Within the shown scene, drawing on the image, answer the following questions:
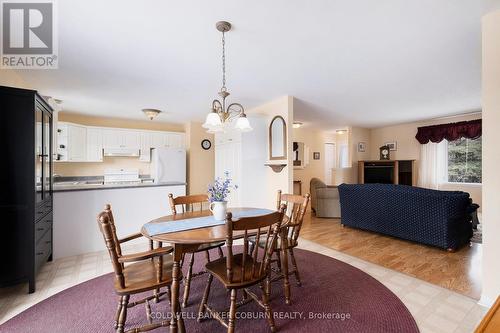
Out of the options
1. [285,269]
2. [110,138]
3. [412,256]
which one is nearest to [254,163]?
[285,269]

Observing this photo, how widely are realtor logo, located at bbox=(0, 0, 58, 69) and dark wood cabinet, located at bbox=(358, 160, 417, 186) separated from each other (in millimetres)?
7163

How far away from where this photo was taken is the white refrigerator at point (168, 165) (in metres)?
5.73

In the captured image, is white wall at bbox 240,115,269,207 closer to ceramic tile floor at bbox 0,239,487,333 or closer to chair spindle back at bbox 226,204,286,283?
ceramic tile floor at bbox 0,239,487,333

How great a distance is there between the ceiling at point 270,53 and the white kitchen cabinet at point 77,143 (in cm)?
102

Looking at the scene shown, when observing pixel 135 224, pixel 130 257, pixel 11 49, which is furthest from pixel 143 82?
pixel 130 257

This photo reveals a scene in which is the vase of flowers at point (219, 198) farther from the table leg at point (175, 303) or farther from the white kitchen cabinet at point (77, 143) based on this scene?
the white kitchen cabinet at point (77, 143)

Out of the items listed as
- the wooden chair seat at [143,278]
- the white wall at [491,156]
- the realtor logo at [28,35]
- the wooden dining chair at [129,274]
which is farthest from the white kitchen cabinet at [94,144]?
the white wall at [491,156]

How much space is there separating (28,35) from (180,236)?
2350mm

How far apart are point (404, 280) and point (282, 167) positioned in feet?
7.24

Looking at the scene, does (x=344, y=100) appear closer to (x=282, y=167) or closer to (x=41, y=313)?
(x=282, y=167)

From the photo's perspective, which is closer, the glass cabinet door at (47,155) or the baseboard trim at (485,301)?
the baseboard trim at (485,301)

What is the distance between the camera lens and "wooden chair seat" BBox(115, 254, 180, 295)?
4.95 ft

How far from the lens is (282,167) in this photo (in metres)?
4.01

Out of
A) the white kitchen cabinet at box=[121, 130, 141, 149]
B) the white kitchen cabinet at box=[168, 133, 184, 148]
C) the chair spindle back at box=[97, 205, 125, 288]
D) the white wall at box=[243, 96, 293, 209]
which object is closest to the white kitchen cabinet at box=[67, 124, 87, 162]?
the white kitchen cabinet at box=[121, 130, 141, 149]
